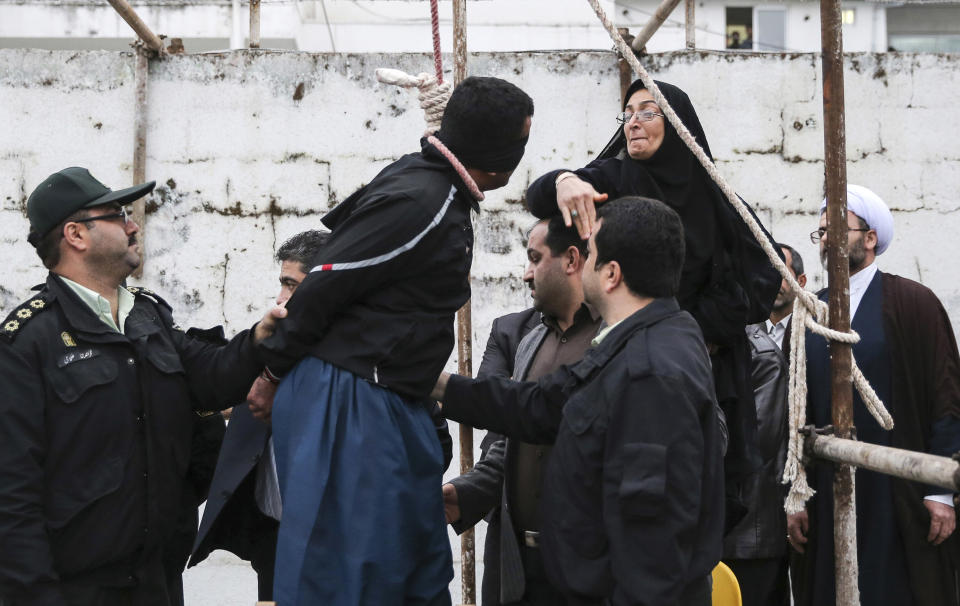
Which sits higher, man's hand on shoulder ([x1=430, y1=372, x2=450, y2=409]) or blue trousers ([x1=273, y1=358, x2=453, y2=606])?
man's hand on shoulder ([x1=430, y1=372, x2=450, y2=409])

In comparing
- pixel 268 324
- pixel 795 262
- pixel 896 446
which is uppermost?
pixel 795 262

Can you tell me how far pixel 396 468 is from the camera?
243 centimetres

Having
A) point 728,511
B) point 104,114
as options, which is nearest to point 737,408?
point 728,511

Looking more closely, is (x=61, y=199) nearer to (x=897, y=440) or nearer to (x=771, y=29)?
(x=897, y=440)

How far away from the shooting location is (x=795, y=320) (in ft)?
9.88

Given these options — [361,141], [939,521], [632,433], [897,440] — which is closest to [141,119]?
[361,141]

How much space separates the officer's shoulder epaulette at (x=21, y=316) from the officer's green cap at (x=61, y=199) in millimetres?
212

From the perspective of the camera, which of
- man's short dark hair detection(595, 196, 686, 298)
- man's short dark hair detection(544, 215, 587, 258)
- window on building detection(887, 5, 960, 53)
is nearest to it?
man's short dark hair detection(595, 196, 686, 298)

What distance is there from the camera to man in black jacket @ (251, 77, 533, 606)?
237cm

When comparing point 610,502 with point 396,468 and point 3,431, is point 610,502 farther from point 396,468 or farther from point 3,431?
point 3,431

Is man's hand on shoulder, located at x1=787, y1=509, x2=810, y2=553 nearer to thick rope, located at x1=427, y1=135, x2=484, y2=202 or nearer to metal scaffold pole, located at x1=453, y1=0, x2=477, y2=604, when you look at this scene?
metal scaffold pole, located at x1=453, y1=0, x2=477, y2=604

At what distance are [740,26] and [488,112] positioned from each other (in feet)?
56.2

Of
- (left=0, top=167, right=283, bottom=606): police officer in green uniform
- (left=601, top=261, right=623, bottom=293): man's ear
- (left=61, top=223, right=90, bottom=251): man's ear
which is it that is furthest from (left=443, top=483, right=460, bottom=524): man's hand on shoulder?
(left=61, top=223, right=90, bottom=251): man's ear

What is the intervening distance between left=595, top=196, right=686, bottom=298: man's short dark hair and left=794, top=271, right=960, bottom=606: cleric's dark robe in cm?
141
